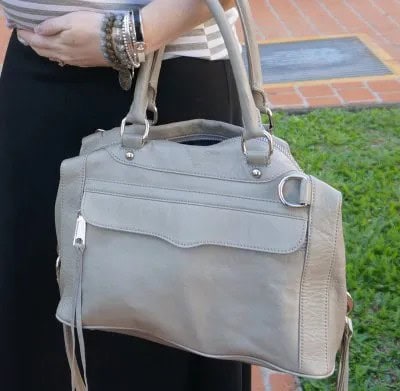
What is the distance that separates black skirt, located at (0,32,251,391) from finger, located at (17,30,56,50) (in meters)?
0.07

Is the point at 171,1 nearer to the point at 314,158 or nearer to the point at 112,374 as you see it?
the point at 112,374

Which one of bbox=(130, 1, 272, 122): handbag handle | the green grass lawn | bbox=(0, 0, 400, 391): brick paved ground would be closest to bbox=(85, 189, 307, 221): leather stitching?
bbox=(130, 1, 272, 122): handbag handle

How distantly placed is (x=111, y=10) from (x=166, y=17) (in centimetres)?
11

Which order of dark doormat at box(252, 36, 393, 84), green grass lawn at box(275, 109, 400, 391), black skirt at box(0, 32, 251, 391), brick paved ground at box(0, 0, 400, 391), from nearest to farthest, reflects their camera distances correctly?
black skirt at box(0, 32, 251, 391) → green grass lawn at box(275, 109, 400, 391) → brick paved ground at box(0, 0, 400, 391) → dark doormat at box(252, 36, 393, 84)

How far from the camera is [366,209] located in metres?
3.30

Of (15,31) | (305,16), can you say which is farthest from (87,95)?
(305,16)

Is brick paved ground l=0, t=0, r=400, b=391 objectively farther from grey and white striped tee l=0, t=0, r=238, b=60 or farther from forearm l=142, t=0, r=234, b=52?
forearm l=142, t=0, r=234, b=52

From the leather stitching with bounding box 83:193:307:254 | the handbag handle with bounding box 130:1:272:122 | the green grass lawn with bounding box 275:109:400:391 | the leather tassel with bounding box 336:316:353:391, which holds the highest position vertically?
the handbag handle with bounding box 130:1:272:122

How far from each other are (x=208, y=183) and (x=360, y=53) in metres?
4.39

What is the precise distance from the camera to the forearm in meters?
1.28

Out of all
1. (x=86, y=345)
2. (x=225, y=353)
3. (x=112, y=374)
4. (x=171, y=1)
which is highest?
(x=171, y=1)

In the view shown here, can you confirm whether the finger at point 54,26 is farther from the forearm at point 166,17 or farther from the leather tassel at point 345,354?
the leather tassel at point 345,354

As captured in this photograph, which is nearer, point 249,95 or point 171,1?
point 249,95

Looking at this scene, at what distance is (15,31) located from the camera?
148cm
